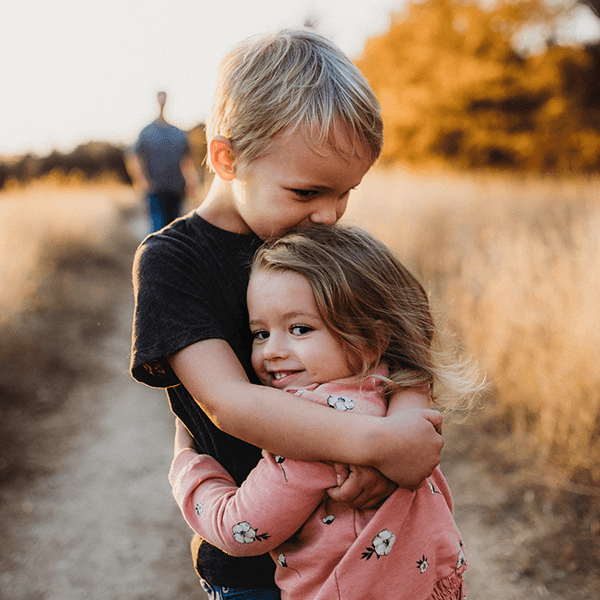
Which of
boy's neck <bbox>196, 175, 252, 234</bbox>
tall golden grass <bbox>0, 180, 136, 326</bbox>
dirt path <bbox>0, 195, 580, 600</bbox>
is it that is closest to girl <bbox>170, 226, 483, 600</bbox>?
boy's neck <bbox>196, 175, 252, 234</bbox>

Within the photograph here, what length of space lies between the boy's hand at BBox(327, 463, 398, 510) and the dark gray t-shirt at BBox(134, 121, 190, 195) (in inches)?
205

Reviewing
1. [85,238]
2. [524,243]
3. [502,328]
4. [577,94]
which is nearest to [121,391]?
[502,328]

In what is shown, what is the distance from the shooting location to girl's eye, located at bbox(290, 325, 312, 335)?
3.63ft

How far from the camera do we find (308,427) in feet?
3.07

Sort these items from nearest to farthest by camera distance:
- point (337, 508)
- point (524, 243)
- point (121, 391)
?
point (337, 508)
point (524, 243)
point (121, 391)

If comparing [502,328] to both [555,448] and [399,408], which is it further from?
[399,408]

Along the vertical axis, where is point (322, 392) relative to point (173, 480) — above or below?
above

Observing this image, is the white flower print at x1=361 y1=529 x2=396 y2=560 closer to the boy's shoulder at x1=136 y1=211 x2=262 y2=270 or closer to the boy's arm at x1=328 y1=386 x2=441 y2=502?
the boy's arm at x1=328 y1=386 x2=441 y2=502

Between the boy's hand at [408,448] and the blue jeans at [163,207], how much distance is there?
518 cm

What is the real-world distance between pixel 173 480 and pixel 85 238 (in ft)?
28.1

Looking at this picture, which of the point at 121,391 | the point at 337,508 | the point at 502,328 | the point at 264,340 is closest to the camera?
the point at 337,508

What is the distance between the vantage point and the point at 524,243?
170 inches

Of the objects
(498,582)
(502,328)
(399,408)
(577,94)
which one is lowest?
(498,582)

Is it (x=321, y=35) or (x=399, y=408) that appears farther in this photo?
(x=321, y=35)
